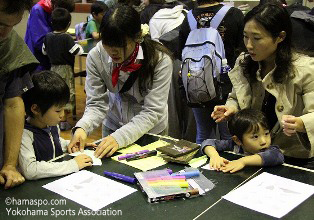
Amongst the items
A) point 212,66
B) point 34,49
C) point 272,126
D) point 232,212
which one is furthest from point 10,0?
point 34,49

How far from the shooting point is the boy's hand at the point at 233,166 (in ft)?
5.49

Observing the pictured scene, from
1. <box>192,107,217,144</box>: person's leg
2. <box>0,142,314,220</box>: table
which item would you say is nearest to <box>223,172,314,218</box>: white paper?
<box>0,142,314,220</box>: table

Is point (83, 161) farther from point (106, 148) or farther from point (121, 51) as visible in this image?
point (121, 51)

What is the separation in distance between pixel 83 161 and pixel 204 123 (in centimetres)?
146

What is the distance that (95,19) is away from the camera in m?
5.19

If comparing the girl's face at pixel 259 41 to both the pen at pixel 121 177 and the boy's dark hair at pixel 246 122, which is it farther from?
the pen at pixel 121 177

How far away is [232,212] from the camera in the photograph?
1.37m

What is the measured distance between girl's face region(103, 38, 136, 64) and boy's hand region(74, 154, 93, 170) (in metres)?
0.49

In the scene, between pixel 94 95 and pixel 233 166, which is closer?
pixel 233 166

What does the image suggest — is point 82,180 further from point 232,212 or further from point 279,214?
point 279,214

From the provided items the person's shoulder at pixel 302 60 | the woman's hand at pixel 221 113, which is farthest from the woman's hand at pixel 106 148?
the person's shoulder at pixel 302 60

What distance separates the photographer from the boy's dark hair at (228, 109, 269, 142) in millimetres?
1842

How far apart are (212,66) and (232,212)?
60.2 inches

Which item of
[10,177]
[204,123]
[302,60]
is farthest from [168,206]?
[204,123]
